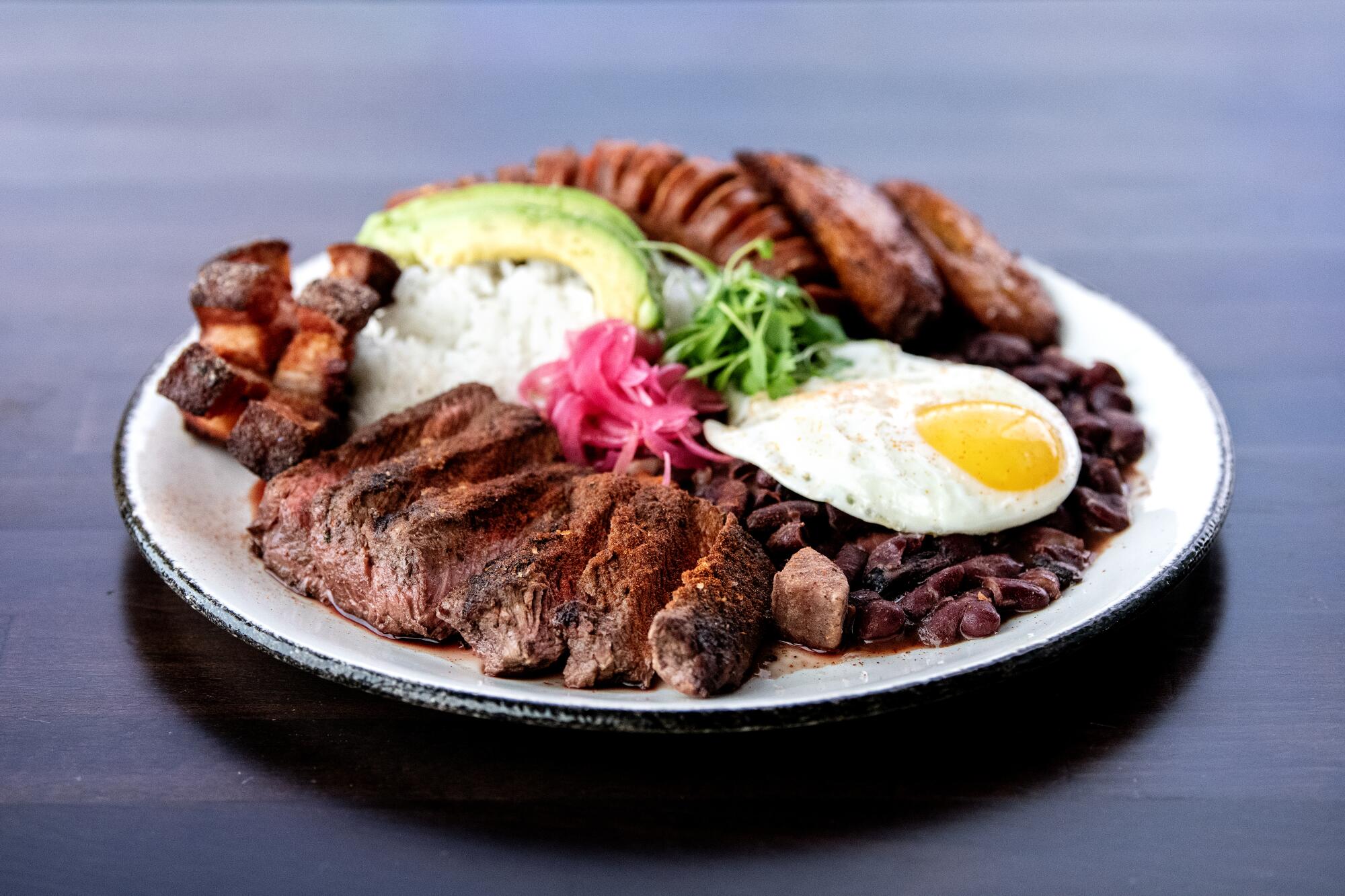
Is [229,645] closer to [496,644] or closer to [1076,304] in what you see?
[496,644]

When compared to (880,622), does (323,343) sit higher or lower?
lower

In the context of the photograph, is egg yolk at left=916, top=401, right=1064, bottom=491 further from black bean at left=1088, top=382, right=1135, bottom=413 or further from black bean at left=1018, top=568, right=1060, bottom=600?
black bean at left=1088, top=382, right=1135, bottom=413

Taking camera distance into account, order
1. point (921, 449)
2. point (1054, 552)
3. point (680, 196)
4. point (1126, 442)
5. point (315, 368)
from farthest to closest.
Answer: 1. point (680, 196)
2. point (315, 368)
3. point (1126, 442)
4. point (921, 449)
5. point (1054, 552)

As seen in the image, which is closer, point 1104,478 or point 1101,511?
point 1101,511

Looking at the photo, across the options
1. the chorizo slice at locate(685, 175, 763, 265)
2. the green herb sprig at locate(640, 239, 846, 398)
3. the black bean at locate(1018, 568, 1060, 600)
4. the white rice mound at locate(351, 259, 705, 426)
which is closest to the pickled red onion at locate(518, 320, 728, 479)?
the green herb sprig at locate(640, 239, 846, 398)

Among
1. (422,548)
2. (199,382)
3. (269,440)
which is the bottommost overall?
(269,440)

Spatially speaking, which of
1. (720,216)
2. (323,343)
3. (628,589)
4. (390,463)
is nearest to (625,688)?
(628,589)

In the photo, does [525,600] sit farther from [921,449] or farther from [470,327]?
[470,327]

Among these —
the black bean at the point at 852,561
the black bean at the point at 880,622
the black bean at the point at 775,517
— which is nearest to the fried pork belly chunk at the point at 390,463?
the black bean at the point at 775,517
